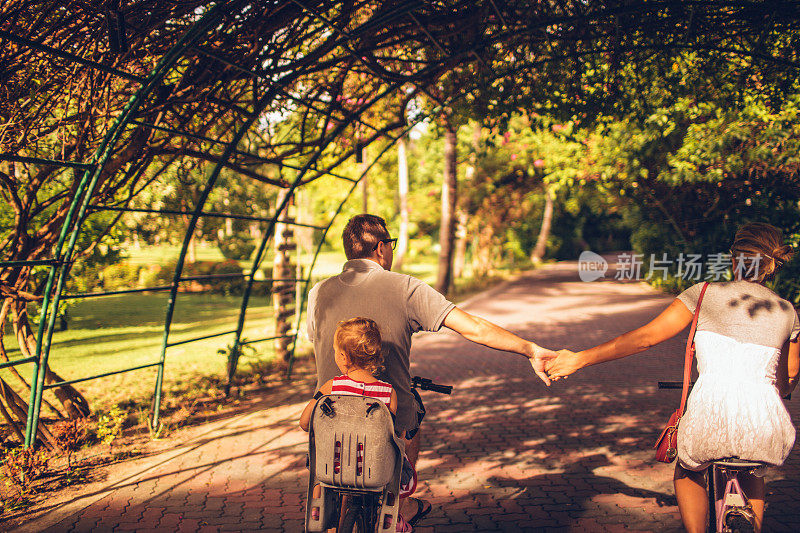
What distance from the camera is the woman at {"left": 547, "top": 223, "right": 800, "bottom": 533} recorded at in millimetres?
2545

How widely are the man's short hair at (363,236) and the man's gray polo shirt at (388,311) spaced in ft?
0.28

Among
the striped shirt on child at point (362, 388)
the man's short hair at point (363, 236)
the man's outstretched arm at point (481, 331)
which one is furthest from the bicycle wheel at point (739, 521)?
the man's short hair at point (363, 236)

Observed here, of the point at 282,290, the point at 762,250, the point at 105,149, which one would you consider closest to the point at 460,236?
the point at 282,290

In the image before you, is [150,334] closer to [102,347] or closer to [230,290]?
[102,347]

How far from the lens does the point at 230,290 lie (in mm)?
22578

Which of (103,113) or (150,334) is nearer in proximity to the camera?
(103,113)

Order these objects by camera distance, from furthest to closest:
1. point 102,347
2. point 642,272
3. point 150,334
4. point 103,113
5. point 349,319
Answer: point 642,272
point 150,334
point 102,347
point 103,113
point 349,319

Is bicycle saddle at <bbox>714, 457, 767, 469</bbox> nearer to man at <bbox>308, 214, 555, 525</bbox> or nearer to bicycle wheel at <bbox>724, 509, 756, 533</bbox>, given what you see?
bicycle wheel at <bbox>724, 509, 756, 533</bbox>

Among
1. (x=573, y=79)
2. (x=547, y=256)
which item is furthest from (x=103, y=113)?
(x=547, y=256)

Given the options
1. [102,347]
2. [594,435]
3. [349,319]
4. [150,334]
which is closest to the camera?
[349,319]

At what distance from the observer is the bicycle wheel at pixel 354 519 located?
8.43 feet

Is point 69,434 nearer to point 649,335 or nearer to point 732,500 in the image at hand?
point 649,335

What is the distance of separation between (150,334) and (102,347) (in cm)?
196

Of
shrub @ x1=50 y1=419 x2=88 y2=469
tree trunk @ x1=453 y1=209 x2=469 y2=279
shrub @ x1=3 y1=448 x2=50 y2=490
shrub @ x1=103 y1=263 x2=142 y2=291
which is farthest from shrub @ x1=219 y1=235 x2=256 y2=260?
shrub @ x1=3 y1=448 x2=50 y2=490
